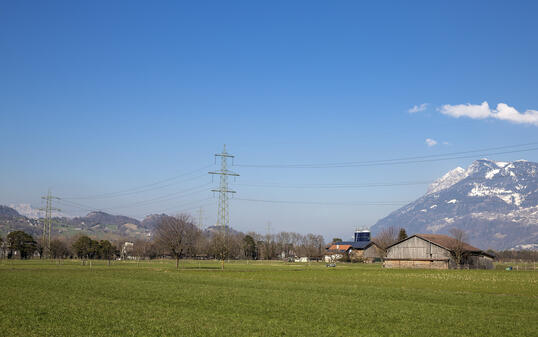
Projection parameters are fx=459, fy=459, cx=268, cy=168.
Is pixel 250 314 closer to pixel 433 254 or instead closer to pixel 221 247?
pixel 221 247

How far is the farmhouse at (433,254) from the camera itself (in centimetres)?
10694

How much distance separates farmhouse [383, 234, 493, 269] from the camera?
351 ft

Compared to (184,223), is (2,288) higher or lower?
lower

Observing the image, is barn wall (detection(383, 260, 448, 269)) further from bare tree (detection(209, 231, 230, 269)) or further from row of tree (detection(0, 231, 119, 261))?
row of tree (detection(0, 231, 119, 261))

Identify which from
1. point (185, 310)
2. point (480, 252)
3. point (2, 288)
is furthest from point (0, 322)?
point (480, 252)

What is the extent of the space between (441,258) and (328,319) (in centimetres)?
9069

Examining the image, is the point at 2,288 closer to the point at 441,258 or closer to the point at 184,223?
the point at 184,223

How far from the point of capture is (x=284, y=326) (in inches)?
898

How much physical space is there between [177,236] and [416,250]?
189ft

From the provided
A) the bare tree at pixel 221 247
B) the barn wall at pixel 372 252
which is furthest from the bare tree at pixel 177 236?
the barn wall at pixel 372 252

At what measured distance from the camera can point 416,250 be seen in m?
112

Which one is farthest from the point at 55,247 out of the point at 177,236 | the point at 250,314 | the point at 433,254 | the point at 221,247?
the point at 250,314

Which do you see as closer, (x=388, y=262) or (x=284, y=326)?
(x=284, y=326)

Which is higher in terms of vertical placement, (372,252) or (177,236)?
(177,236)
